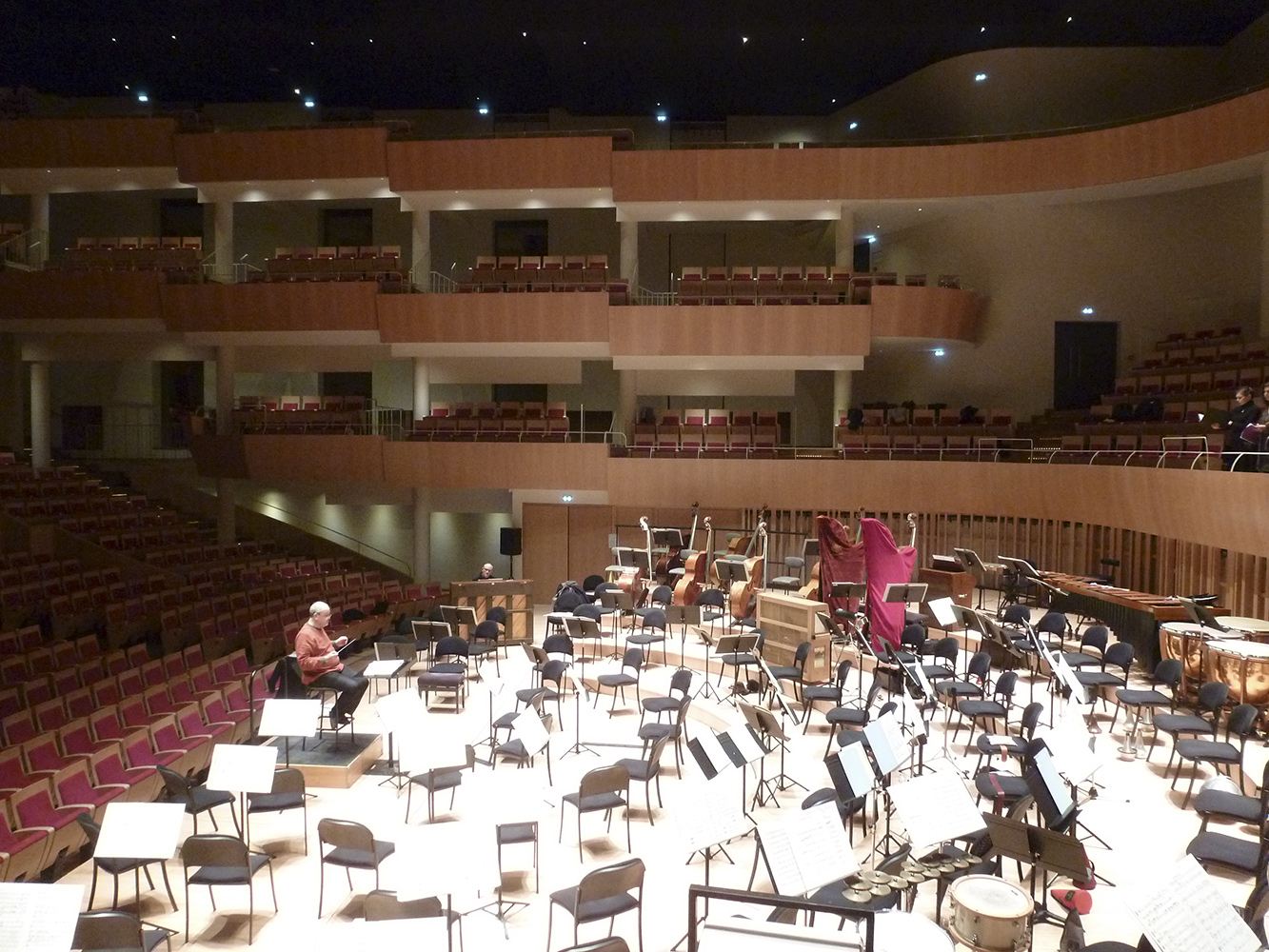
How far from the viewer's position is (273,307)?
1792 cm

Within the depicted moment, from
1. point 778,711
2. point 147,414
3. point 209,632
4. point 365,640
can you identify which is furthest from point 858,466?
point 147,414

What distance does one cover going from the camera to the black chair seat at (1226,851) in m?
5.68

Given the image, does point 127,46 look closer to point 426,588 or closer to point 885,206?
point 426,588

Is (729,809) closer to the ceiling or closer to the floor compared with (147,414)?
closer to the floor

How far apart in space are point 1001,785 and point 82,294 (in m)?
18.2

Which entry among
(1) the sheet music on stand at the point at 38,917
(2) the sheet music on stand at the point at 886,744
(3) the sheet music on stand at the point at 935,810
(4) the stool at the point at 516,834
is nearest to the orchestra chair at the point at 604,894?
(4) the stool at the point at 516,834

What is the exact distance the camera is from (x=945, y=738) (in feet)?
30.0

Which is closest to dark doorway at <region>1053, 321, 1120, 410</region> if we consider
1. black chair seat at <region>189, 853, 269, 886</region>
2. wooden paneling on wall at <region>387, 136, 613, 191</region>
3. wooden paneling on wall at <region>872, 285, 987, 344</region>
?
wooden paneling on wall at <region>872, 285, 987, 344</region>

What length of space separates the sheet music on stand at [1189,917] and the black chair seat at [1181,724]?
13.5 feet

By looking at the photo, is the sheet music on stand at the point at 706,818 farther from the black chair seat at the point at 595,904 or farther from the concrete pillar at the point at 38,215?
the concrete pillar at the point at 38,215

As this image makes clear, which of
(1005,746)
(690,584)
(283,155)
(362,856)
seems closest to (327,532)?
(283,155)

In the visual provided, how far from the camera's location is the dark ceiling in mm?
18516

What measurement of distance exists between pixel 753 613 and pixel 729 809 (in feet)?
24.8

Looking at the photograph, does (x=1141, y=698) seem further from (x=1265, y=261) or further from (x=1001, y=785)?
(x=1265, y=261)
